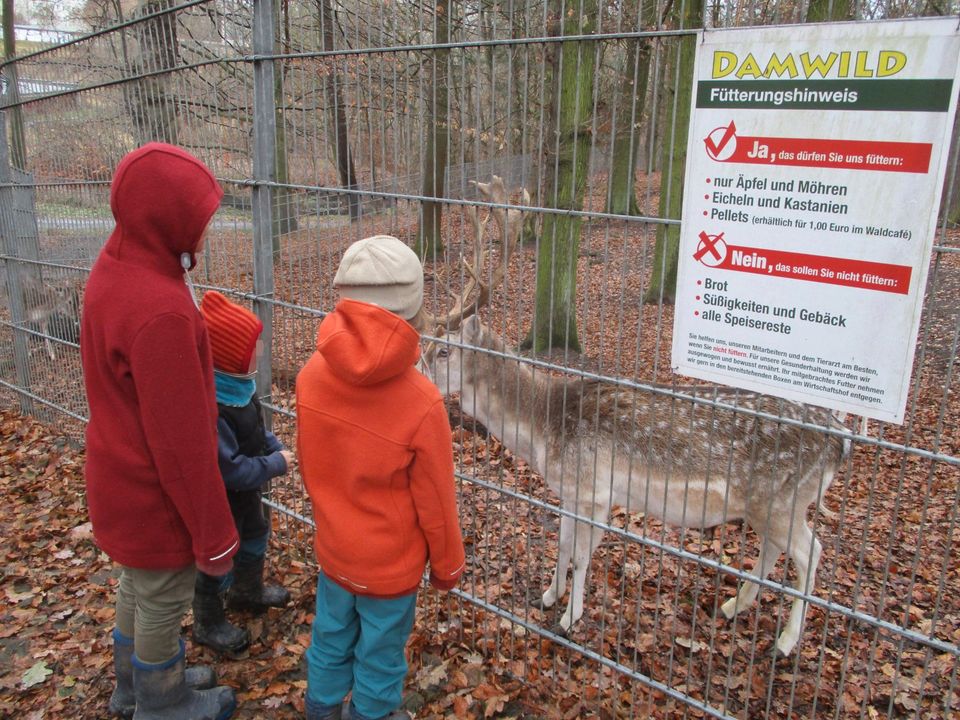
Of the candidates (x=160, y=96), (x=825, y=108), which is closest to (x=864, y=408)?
(x=825, y=108)

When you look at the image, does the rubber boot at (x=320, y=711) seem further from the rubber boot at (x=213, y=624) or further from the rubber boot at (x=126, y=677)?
the rubber boot at (x=213, y=624)

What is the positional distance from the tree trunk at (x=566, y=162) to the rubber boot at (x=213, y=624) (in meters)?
2.13

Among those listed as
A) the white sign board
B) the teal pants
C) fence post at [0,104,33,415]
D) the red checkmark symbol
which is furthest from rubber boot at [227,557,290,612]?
fence post at [0,104,33,415]

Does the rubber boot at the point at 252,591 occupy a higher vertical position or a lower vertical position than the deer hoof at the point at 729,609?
higher

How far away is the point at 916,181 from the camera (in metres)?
2.25

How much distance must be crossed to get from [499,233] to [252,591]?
244cm

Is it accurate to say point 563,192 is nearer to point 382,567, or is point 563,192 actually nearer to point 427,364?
point 427,364

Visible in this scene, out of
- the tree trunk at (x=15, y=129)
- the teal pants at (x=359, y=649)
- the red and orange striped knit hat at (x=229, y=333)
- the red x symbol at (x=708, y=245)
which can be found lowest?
the teal pants at (x=359, y=649)

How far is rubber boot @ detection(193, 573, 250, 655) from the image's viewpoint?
3949 millimetres

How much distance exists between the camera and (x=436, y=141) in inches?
146

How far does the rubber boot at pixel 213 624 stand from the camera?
13.0 ft

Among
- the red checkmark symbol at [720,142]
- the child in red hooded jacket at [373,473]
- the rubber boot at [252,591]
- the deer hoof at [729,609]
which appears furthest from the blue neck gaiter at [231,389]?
the deer hoof at [729,609]

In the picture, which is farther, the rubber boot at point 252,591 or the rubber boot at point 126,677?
the rubber boot at point 252,591

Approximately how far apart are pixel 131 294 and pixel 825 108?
2.37m
